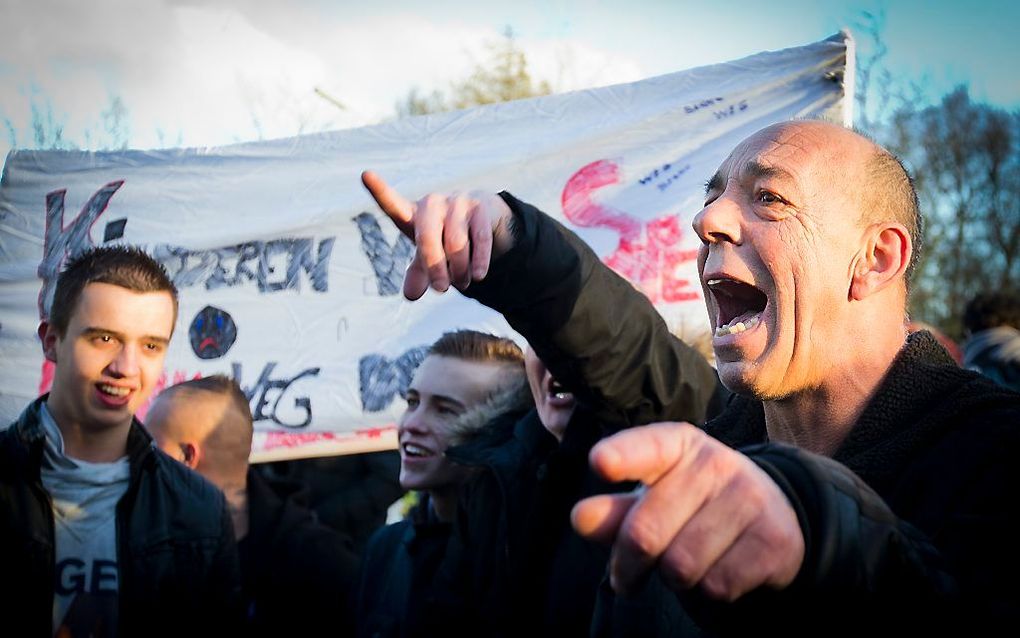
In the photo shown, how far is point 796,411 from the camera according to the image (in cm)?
165

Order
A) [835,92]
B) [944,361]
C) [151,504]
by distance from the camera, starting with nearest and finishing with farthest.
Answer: [944,361] → [151,504] → [835,92]

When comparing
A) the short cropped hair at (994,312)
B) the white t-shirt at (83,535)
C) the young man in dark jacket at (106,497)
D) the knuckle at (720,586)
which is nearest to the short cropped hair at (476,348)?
the young man in dark jacket at (106,497)

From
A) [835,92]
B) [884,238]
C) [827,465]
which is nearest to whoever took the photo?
[827,465]

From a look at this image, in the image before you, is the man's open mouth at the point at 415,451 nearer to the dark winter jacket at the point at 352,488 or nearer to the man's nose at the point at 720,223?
the dark winter jacket at the point at 352,488

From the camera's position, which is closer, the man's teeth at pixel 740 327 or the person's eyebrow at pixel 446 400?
the man's teeth at pixel 740 327

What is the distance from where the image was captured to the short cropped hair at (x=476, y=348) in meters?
3.57

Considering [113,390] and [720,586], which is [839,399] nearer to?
[720,586]

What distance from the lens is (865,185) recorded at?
1.66 meters

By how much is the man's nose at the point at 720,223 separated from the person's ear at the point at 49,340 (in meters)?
2.19

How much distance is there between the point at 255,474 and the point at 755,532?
3.33m

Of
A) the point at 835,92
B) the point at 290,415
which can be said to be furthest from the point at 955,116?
the point at 290,415

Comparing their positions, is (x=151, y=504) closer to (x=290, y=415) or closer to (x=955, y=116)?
→ (x=290, y=415)

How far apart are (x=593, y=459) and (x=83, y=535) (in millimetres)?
2310

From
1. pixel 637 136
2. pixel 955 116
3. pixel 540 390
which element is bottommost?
pixel 540 390
